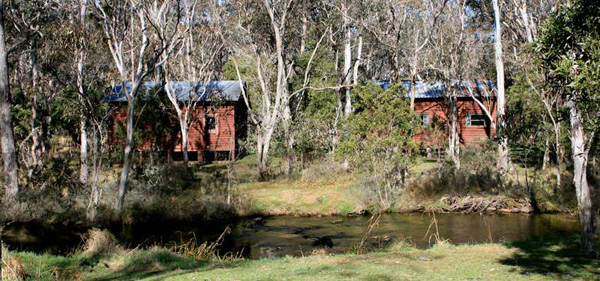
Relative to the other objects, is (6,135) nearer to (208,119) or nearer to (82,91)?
(82,91)

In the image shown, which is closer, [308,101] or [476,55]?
[308,101]

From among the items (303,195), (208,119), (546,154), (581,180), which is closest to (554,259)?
(581,180)

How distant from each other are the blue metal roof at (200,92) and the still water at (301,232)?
47.4 ft

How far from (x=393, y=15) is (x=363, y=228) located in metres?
15.6

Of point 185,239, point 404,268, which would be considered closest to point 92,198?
point 185,239

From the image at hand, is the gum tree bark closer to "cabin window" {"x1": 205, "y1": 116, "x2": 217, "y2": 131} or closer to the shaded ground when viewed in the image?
"cabin window" {"x1": 205, "y1": 116, "x2": 217, "y2": 131}

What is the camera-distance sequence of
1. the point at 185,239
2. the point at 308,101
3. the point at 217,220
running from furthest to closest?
the point at 308,101
the point at 217,220
the point at 185,239

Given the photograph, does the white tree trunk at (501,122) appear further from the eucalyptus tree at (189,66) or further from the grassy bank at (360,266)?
the eucalyptus tree at (189,66)

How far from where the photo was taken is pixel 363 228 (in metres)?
20.0

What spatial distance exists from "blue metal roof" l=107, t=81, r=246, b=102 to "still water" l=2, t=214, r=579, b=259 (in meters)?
14.4

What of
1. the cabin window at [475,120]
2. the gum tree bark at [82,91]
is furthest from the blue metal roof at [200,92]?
the cabin window at [475,120]

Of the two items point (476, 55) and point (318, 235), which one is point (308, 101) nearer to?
point (476, 55)

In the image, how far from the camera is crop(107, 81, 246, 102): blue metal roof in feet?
114

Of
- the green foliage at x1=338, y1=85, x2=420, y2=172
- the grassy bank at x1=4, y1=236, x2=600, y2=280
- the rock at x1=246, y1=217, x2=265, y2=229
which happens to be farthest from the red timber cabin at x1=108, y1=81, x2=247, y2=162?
the grassy bank at x1=4, y1=236, x2=600, y2=280
